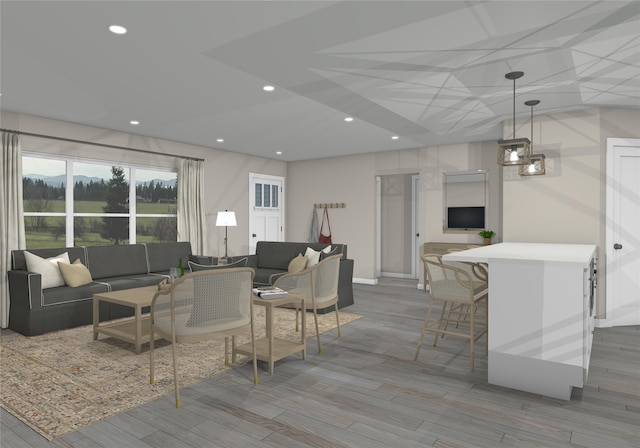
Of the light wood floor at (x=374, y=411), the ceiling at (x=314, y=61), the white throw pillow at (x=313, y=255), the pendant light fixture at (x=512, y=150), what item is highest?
the ceiling at (x=314, y=61)

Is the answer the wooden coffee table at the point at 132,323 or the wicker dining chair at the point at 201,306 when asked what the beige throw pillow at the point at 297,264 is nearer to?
the wooden coffee table at the point at 132,323

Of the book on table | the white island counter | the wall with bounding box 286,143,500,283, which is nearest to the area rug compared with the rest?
the book on table

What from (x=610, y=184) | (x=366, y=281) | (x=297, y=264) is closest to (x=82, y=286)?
(x=297, y=264)

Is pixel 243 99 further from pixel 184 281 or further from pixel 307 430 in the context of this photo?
pixel 307 430

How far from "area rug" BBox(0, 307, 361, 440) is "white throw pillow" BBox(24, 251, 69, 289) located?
2.04ft

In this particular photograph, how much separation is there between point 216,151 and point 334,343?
15.6ft

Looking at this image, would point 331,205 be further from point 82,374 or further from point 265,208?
point 82,374

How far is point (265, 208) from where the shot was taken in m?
8.50

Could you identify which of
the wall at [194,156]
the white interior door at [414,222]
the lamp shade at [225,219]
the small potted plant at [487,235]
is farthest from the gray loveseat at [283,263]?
the white interior door at [414,222]

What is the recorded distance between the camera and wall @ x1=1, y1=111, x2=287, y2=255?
513 cm

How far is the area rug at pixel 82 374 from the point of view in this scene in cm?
256

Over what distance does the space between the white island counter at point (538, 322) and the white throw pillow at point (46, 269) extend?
441 cm

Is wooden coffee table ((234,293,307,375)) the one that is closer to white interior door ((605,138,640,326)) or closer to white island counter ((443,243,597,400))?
white island counter ((443,243,597,400))

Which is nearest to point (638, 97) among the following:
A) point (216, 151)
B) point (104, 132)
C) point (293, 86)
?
point (293, 86)
